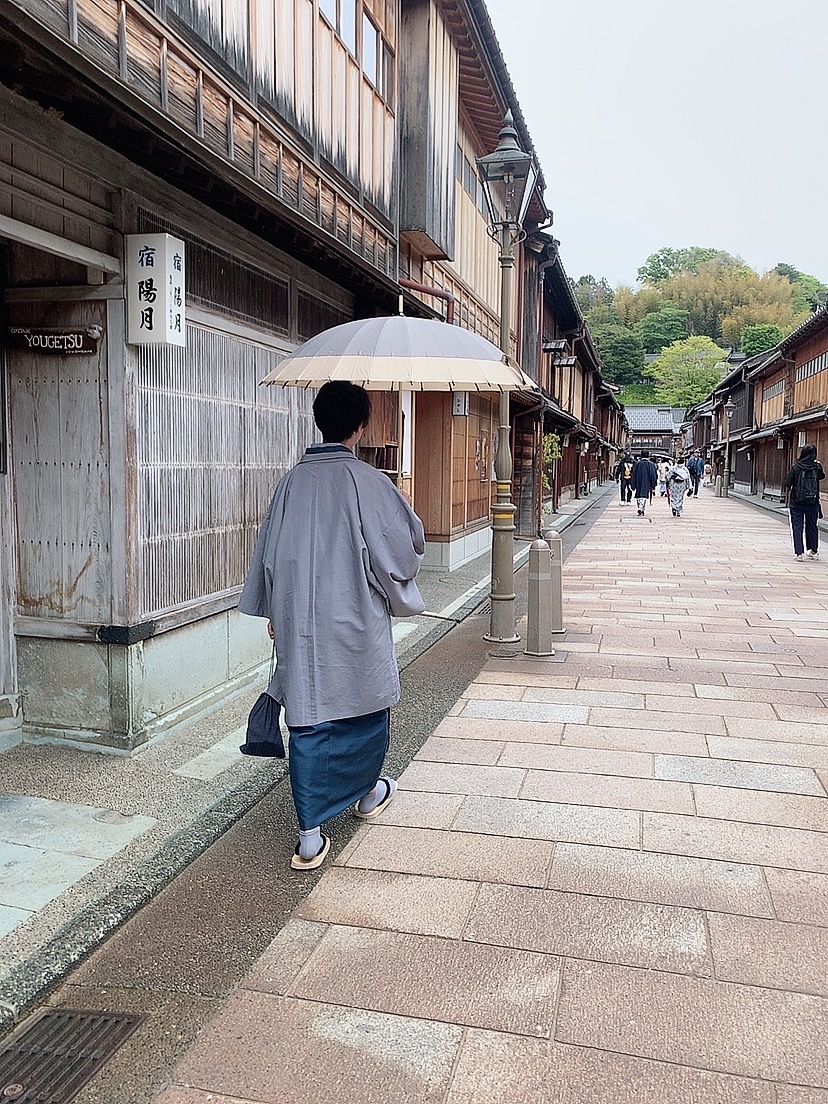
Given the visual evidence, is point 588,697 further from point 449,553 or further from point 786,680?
point 449,553

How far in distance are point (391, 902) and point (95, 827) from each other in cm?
170

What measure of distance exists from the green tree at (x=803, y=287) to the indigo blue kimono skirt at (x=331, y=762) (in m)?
110

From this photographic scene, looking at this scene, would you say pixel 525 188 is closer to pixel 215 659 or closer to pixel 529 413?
pixel 215 659

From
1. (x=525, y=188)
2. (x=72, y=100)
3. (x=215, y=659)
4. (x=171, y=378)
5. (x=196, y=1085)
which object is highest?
(x=525, y=188)

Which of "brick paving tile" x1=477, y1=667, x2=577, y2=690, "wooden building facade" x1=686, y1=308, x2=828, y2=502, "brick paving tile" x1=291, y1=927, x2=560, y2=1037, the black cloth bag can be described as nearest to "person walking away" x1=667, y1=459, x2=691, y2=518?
"wooden building facade" x1=686, y1=308, x2=828, y2=502

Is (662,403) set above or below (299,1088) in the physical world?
above

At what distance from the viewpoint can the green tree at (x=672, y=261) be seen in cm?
13575

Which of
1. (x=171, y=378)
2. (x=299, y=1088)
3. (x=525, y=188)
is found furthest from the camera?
(x=525, y=188)

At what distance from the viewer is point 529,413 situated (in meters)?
22.5

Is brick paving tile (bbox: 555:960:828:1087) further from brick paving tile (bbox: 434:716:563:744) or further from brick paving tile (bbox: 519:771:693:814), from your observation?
brick paving tile (bbox: 434:716:563:744)

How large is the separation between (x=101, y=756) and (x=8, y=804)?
812mm

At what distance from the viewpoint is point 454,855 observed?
4578 mm

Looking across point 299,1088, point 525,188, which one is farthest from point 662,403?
point 299,1088

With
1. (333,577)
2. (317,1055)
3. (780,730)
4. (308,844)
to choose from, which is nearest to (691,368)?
(780,730)
